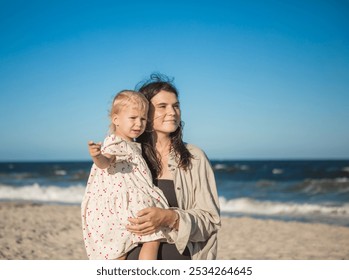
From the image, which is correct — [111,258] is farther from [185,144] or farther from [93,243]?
[185,144]

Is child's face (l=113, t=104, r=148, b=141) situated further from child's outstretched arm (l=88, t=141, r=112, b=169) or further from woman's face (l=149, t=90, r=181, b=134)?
child's outstretched arm (l=88, t=141, r=112, b=169)

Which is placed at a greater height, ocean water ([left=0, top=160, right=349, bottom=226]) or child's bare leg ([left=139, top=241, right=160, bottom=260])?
child's bare leg ([left=139, top=241, right=160, bottom=260])

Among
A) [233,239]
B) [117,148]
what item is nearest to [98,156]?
[117,148]

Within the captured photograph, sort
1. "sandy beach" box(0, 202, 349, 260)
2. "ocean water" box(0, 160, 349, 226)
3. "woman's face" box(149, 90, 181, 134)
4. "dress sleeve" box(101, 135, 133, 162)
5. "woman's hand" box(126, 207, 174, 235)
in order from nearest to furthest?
"woman's hand" box(126, 207, 174, 235), "dress sleeve" box(101, 135, 133, 162), "woman's face" box(149, 90, 181, 134), "sandy beach" box(0, 202, 349, 260), "ocean water" box(0, 160, 349, 226)

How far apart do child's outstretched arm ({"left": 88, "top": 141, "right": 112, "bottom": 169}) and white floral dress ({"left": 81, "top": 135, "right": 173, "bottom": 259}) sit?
91 mm

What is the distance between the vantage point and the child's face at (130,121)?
7.11 ft

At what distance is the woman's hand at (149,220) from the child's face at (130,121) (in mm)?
446

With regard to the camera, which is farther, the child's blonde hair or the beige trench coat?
the child's blonde hair

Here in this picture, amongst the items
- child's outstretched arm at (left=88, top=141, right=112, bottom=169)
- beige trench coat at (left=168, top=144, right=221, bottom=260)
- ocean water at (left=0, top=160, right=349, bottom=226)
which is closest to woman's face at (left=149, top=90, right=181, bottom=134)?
beige trench coat at (left=168, top=144, right=221, bottom=260)

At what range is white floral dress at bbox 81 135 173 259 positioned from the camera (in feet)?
6.74

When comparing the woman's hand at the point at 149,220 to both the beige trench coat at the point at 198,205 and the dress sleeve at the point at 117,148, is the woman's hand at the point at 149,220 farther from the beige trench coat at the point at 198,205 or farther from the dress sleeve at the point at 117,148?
the dress sleeve at the point at 117,148

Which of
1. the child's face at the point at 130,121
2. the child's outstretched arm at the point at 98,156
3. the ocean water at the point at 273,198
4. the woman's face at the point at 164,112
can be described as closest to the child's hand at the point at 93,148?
the child's outstretched arm at the point at 98,156
